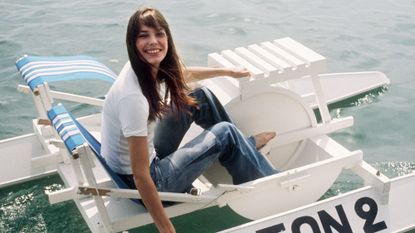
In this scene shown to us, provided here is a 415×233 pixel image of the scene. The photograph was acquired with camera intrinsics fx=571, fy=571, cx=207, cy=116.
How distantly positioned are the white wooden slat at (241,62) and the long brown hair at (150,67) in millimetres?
657

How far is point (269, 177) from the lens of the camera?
11.3ft

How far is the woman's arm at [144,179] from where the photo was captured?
275 cm

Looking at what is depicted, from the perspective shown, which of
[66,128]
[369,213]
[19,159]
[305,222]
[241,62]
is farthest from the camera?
[19,159]

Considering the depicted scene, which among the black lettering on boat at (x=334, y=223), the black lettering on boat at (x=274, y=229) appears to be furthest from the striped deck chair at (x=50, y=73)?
the black lettering on boat at (x=334, y=223)

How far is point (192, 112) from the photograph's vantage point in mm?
3500

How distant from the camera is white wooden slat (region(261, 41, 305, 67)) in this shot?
373 centimetres

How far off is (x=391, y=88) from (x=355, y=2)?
348 centimetres

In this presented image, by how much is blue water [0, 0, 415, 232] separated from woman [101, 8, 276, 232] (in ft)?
2.31

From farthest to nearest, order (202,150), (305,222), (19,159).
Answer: (19,159)
(305,222)
(202,150)

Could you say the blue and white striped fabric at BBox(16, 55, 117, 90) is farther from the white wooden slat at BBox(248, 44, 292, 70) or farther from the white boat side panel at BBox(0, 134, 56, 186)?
the white wooden slat at BBox(248, 44, 292, 70)

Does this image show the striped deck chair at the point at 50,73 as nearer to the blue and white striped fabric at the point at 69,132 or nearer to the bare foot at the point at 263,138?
the blue and white striped fabric at the point at 69,132

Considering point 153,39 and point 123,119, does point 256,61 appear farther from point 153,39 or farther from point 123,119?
point 123,119

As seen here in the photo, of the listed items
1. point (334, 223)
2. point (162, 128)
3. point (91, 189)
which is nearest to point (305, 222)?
point (334, 223)

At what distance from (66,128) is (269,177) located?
4.15 ft
